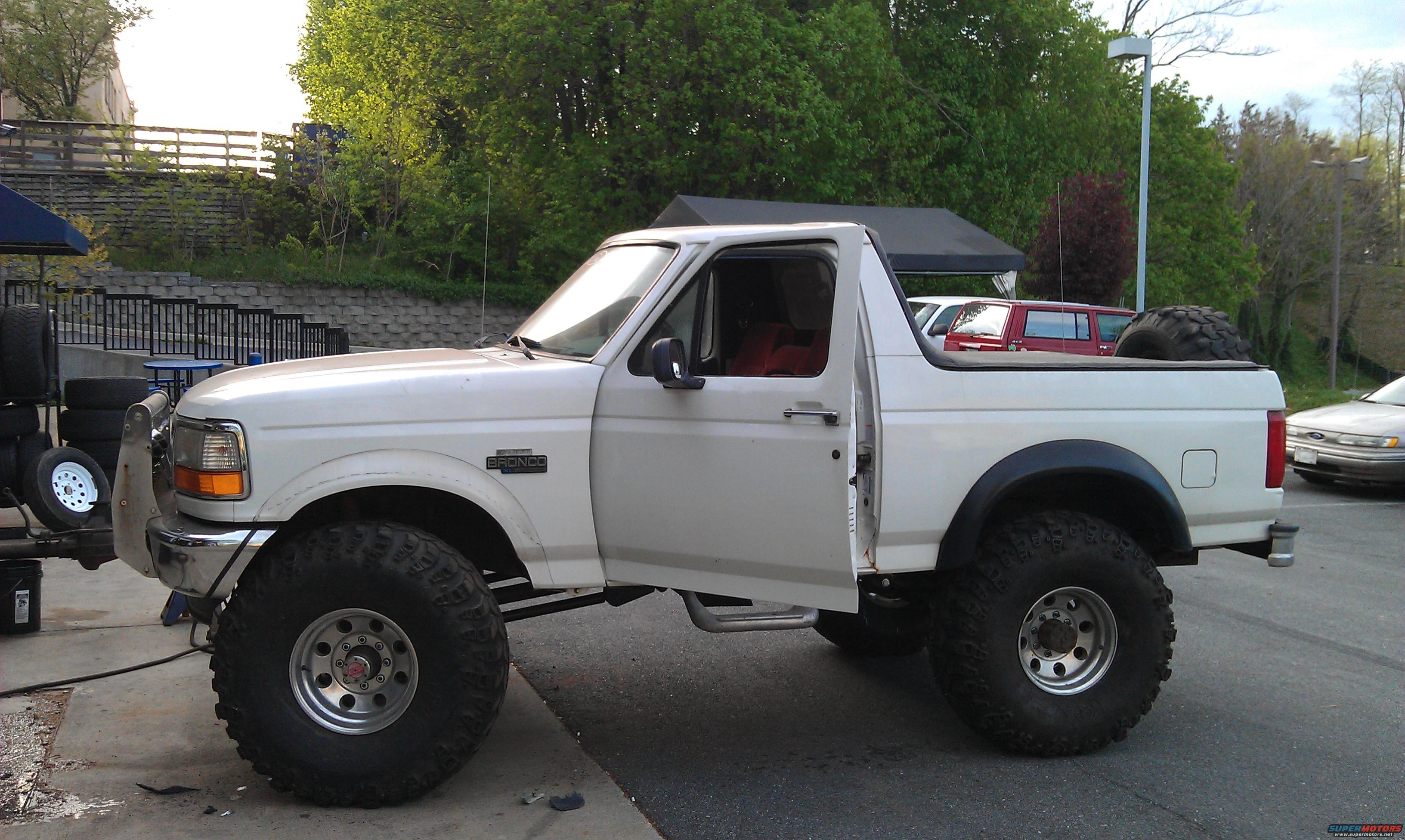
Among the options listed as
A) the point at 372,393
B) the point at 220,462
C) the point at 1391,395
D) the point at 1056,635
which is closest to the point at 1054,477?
the point at 1056,635

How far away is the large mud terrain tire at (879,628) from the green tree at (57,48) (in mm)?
37527

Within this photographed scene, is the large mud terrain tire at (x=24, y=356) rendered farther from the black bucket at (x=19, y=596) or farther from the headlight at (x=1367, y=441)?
the headlight at (x=1367, y=441)

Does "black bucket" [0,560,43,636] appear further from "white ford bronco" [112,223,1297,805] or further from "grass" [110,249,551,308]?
"grass" [110,249,551,308]

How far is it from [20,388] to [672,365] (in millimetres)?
5047

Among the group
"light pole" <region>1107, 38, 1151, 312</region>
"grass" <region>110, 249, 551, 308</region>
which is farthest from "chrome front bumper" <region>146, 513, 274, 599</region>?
"grass" <region>110, 249, 551, 308</region>

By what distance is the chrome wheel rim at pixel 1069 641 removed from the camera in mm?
4758

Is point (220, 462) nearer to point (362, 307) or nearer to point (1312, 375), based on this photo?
point (362, 307)

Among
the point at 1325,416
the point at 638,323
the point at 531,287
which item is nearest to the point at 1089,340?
the point at 1325,416

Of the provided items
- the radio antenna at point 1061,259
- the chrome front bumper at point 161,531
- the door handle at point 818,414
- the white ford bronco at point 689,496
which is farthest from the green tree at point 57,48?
the door handle at point 818,414

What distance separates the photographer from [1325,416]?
13430 millimetres

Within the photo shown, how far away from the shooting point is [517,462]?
430cm

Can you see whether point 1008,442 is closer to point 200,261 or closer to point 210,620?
point 210,620

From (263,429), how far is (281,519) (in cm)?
33

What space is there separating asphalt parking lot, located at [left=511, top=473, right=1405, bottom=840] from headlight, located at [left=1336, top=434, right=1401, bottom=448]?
562 centimetres
